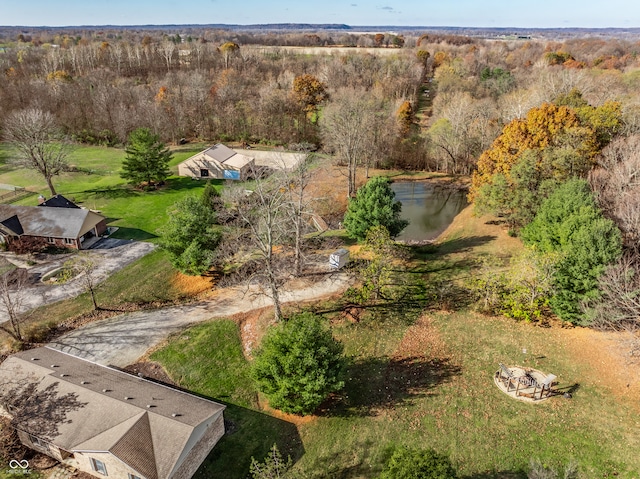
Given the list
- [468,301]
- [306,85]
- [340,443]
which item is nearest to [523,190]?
[468,301]

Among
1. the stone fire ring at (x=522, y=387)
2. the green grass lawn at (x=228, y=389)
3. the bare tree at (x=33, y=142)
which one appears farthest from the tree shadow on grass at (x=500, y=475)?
the bare tree at (x=33, y=142)

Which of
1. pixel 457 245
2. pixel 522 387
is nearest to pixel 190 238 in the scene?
pixel 457 245

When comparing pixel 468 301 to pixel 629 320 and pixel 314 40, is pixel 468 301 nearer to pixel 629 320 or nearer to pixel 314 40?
pixel 629 320

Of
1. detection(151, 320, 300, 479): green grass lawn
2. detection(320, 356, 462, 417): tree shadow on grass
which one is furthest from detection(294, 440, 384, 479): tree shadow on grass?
detection(320, 356, 462, 417): tree shadow on grass

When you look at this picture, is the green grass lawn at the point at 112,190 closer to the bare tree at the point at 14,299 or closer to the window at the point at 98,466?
the bare tree at the point at 14,299

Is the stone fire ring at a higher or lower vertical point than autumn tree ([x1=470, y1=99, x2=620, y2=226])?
lower

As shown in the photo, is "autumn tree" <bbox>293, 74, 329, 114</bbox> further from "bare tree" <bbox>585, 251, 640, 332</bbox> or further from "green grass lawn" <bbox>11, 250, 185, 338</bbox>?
"bare tree" <bbox>585, 251, 640, 332</bbox>
